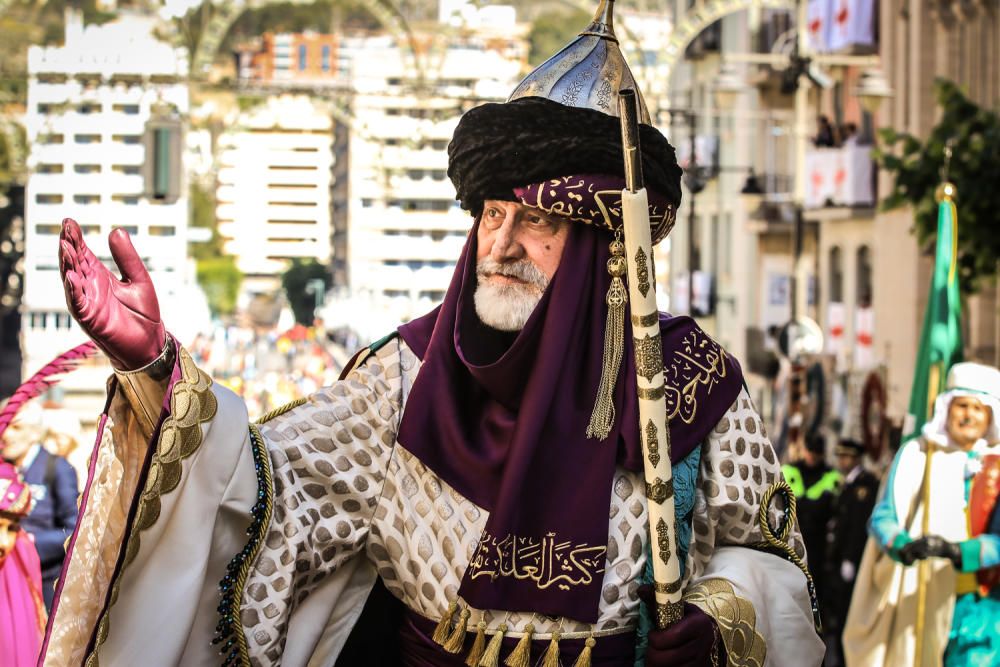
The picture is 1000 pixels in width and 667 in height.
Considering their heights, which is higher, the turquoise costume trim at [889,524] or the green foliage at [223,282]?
the green foliage at [223,282]

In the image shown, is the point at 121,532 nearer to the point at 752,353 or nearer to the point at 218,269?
the point at 752,353

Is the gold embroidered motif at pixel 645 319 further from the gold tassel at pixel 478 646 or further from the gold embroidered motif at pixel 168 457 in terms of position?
the gold embroidered motif at pixel 168 457

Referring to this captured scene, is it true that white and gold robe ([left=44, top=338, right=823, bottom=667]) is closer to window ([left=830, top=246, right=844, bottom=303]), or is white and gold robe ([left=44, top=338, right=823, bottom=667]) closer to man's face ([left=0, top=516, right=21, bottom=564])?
man's face ([left=0, top=516, right=21, bottom=564])

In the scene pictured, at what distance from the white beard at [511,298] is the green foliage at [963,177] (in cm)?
898

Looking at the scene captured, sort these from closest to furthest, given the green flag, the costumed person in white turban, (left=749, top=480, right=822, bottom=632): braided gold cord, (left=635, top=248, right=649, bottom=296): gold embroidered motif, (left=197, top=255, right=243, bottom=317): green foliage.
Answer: (left=635, top=248, right=649, bottom=296): gold embroidered motif
(left=749, top=480, right=822, bottom=632): braided gold cord
the costumed person in white turban
the green flag
(left=197, top=255, right=243, bottom=317): green foliage

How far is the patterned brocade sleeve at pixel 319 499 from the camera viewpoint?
3328mm

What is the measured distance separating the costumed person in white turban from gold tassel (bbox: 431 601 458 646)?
4071mm

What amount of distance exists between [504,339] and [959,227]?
930cm

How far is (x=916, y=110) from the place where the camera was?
23672 mm

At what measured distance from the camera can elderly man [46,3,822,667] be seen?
3178 millimetres

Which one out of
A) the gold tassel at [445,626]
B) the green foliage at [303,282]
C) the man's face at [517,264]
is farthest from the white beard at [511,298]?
the green foliage at [303,282]

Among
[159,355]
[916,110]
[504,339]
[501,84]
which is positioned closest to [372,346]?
[504,339]

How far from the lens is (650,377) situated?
314cm

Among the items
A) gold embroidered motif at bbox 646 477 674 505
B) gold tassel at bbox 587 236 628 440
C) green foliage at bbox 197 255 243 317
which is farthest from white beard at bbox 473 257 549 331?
green foliage at bbox 197 255 243 317
